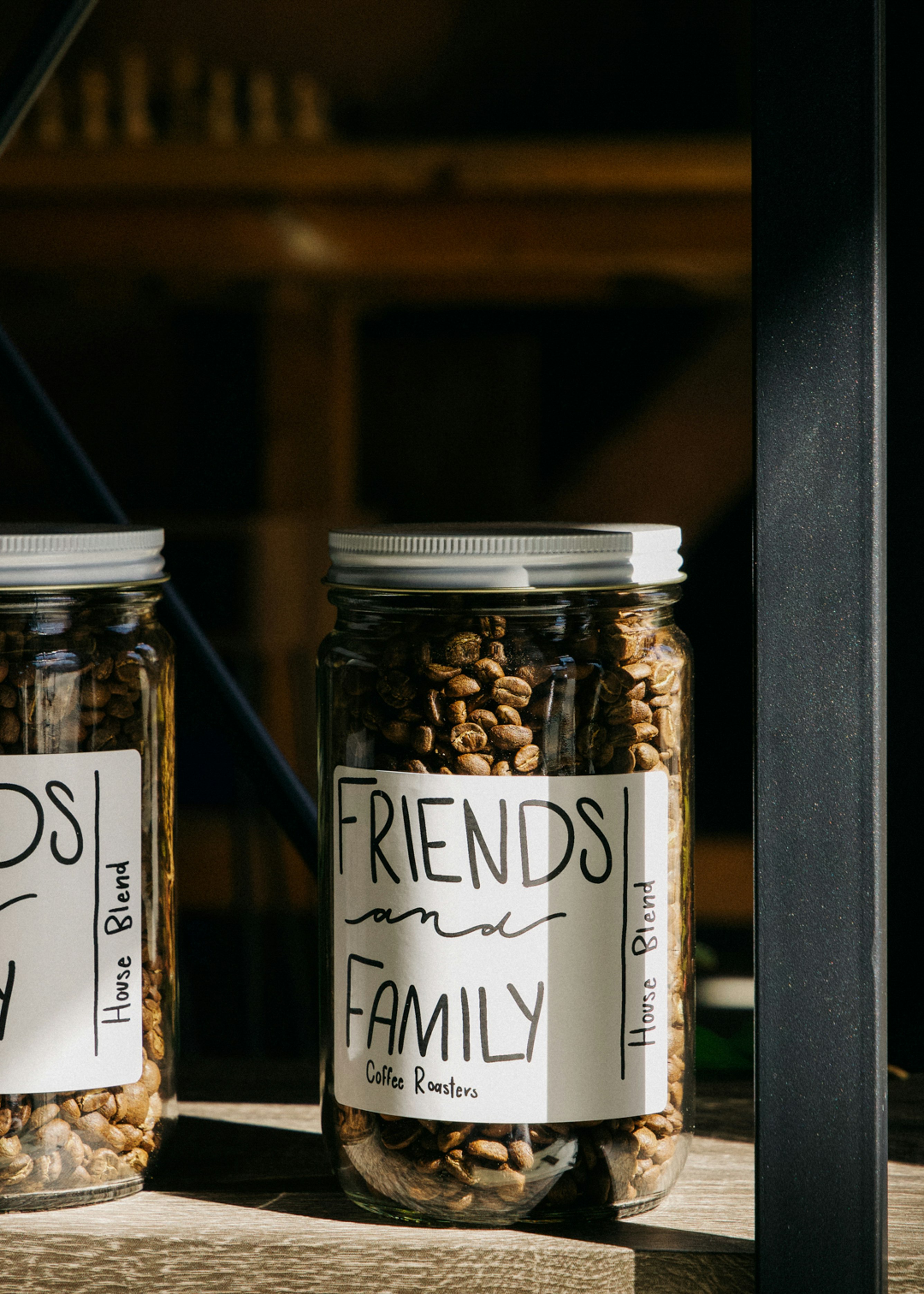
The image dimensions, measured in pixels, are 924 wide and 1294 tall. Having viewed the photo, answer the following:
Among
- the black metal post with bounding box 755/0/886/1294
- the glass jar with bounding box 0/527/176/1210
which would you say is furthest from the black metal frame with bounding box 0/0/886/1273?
the glass jar with bounding box 0/527/176/1210

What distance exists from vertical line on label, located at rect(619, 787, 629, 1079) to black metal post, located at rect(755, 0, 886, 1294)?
2.4 inches

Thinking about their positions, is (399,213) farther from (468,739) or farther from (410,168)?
(468,739)

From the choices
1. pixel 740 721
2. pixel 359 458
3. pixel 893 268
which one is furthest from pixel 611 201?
pixel 893 268

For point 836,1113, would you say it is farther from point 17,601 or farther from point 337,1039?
point 17,601

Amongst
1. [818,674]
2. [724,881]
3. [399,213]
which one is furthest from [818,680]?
[399,213]

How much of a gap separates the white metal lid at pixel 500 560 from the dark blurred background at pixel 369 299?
0.96 meters

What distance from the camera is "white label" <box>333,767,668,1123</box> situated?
0.39 metres

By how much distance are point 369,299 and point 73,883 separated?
1.29 metres

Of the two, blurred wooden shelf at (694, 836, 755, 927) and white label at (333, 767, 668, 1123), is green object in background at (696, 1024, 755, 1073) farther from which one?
blurred wooden shelf at (694, 836, 755, 927)

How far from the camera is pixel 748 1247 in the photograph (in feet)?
1.27

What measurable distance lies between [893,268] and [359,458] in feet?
3.77

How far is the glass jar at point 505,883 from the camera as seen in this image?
0.39 meters

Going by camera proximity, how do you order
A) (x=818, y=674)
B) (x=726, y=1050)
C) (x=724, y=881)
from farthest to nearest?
(x=724, y=881) < (x=726, y=1050) < (x=818, y=674)

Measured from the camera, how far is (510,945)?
390 mm
